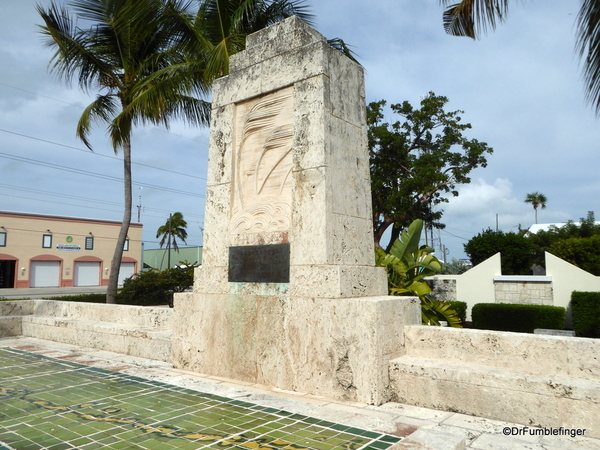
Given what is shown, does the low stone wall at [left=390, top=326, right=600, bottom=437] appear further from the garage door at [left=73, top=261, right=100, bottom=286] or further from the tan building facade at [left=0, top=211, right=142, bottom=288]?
the garage door at [left=73, top=261, right=100, bottom=286]

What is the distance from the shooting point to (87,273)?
38219mm

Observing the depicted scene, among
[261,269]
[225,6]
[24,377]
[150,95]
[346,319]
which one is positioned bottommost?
[24,377]

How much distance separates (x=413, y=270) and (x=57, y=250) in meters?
34.4

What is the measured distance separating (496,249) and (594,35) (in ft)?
48.6

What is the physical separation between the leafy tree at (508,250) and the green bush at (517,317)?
5.24 m

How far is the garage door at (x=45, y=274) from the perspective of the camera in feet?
114

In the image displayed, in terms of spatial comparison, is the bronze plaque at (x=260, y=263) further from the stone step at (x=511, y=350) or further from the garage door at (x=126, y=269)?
the garage door at (x=126, y=269)

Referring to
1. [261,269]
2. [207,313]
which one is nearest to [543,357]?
[261,269]

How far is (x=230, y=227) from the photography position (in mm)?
5371

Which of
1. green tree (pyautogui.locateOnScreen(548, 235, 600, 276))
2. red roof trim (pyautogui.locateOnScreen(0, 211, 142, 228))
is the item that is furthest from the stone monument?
red roof trim (pyautogui.locateOnScreen(0, 211, 142, 228))

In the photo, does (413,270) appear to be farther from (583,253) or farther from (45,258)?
(45,258)

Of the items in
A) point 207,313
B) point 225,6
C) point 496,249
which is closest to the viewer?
point 207,313

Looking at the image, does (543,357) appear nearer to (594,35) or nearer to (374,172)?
(594,35)

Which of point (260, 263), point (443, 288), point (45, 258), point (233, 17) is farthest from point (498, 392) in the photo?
point (45, 258)
